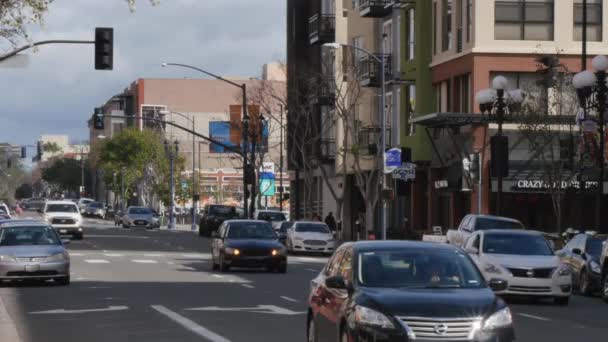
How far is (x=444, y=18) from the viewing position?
5972cm

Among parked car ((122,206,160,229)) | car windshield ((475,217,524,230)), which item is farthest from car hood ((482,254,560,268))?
parked car ((122,206,160,229))

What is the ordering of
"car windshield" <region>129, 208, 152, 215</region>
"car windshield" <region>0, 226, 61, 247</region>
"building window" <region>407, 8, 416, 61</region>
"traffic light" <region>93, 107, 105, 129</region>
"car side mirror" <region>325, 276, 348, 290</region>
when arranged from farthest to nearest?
1. "car windshield" <region>129, 208, 152, 215</region>
2. "traffic light" <region>93, 107, 105, 129</region>
3. "building window" <region>407, 8, 416, 61</region>
4. "car windshield" <region>0, 226, 61, 247</region>
5. "car side mirror" <region>325, 276, 348, 290</region>

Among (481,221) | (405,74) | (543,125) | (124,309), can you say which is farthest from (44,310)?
(405,74)

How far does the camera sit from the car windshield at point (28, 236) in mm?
33781

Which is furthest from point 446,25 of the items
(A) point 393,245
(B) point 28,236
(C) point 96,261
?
(A) point 393,245

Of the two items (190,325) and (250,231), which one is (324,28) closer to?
(250,231)

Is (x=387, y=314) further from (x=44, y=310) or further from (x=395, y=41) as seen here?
(x=395, y=41)

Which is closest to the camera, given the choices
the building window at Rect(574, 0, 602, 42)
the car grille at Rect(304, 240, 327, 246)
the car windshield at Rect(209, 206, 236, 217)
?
the car grille at Rect(304, 240, 327, 246)

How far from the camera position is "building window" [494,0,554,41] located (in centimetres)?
5603

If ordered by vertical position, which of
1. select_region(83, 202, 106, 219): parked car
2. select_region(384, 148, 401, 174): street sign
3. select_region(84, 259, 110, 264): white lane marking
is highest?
select_region(384, 148, 401, 174): street sign

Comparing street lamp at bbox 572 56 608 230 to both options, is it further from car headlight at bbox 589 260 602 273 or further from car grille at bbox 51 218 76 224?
car grille at bbox 51 218 76 224

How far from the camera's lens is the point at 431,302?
14023mm

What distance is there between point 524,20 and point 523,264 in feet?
95.1

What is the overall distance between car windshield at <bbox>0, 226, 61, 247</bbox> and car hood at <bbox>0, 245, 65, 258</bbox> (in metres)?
0.52
